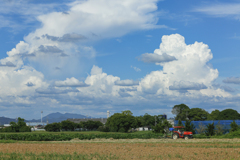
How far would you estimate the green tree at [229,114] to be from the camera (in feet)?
423

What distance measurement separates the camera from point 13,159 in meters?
24.3

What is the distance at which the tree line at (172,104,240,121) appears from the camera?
429 ft

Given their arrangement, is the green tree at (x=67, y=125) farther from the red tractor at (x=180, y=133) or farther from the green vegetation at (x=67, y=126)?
the red tractor at (x=180, y=133)

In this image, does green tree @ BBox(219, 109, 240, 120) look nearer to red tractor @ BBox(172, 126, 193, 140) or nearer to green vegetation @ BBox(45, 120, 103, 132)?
green vegetation @ BBox(45, 120, 103, 132)

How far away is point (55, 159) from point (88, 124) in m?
125

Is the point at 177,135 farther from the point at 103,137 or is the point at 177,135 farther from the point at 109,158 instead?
the point at 109,158

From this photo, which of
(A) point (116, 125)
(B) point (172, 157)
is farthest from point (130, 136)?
(A) point (116, 125)

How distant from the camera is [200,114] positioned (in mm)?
147250

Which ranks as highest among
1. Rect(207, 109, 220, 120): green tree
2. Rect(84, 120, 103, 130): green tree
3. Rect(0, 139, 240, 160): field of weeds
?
Rect(207, 109, 220, 120): green tree

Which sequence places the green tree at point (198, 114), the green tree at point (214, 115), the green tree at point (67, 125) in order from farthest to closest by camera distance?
the green tree at point (198, 114)
the green tree at point (214, 115)
the green tree at point (67, 125)

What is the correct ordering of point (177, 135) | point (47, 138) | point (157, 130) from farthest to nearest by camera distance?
point (157, 130), point (47, 138), point (177, 135)

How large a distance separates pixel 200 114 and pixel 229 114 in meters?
18.6

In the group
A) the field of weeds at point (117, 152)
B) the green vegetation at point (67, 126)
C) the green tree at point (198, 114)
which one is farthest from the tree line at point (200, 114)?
the field of weeds at point (117, 152)

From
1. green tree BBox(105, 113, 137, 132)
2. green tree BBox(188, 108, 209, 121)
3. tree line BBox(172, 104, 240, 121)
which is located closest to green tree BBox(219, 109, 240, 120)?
tree line BBox(172, 104, 240, 121)
